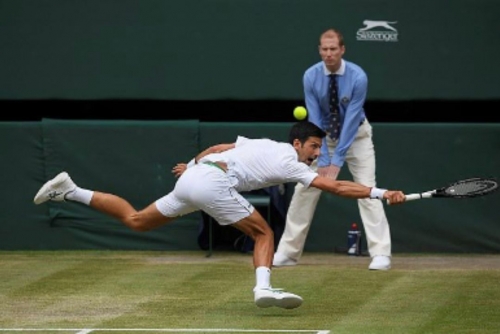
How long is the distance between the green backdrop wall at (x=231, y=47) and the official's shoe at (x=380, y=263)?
6.79ft

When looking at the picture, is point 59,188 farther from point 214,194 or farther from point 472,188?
point 472,188

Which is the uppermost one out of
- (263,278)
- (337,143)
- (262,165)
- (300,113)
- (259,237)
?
(300,113)

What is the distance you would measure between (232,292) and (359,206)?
7.05ft

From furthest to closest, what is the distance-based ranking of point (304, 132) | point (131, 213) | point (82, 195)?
point (82, 195), point (131, 213), point (304, 132)

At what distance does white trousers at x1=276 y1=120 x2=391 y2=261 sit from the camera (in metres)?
12.0

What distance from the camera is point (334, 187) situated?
9406 mm

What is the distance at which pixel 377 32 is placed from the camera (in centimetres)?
1329

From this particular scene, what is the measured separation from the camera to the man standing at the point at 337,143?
1178cm

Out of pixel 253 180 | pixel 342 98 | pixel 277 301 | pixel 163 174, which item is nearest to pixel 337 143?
pixel 342 98

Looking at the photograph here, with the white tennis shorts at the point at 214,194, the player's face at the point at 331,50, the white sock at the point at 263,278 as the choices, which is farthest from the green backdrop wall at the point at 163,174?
the white sock at the point at 263,278

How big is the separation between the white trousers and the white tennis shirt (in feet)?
7.73

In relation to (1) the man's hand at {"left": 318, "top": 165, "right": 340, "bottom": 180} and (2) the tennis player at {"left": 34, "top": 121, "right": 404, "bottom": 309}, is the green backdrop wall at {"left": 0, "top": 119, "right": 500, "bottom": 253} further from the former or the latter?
(2) the tennis player at {"left": 34, "top": 121, "right": 404, "bottom": 309}

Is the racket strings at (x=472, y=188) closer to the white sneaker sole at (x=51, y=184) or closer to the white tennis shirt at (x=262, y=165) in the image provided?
the white tennis shirt at (x=262, y=165)

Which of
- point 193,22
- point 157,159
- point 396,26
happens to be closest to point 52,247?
point 157,159
